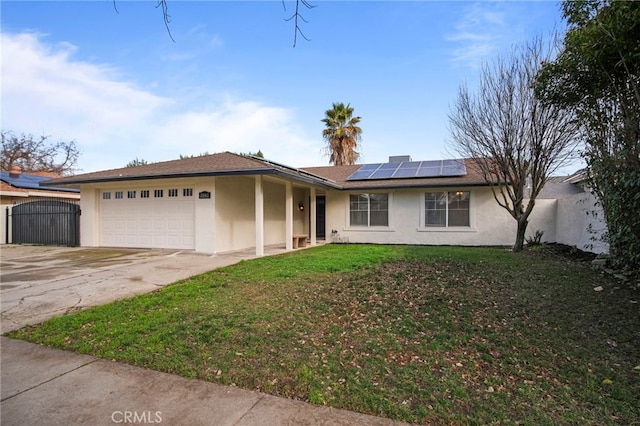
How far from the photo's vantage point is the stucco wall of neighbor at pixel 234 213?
1106 cm

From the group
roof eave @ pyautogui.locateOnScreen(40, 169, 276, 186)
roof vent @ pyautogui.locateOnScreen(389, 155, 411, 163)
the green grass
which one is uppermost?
roof vent @ pyautogui.locateOnScreen(389, 155, 411, 163)

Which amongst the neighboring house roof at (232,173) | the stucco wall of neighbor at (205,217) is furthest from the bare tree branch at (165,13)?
the stucco wall of neighbor at (205,217)

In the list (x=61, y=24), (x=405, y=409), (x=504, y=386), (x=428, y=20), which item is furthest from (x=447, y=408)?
(x=428, y=20)

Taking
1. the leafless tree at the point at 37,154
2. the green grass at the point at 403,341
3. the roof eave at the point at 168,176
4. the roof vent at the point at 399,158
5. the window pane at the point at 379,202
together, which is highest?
the leafless tree at the point at 37,154

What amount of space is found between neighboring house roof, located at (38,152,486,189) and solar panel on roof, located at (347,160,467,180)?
250 mm

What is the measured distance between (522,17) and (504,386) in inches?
344

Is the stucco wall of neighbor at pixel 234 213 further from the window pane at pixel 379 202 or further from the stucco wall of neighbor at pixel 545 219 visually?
the stucco wall of neighbor at pixel 545 219

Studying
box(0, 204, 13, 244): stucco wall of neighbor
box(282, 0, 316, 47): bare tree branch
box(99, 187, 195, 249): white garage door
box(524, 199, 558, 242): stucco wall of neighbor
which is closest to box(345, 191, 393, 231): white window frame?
box(524, 199, 558, 242): stucco wall of neighbor

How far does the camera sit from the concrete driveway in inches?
198

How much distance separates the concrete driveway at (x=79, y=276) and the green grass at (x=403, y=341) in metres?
0.69

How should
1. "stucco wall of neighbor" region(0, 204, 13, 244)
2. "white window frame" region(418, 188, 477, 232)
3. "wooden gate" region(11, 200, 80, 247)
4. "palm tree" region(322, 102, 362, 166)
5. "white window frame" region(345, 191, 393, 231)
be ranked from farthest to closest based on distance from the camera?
"palm tree" region(322, 102, 362, 166) → "stucco wall of neighbor" region(0, 204, 13, 244) → "white window frame" region(345, 191, 393, 231) → "wooden gate" region(11, 200, 80, 247) → "white window frame" region(418, 188, 477, 232)

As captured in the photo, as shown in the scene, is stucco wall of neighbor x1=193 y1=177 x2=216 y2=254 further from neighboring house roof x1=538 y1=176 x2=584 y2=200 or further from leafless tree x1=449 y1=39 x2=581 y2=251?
neighboring house roof x1=538 y1=176 x2=584 y2=200

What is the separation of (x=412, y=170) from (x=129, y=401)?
13.6 meters

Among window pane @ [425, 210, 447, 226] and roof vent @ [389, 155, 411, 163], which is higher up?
roof vent @ [389, 155, 411, 163]
